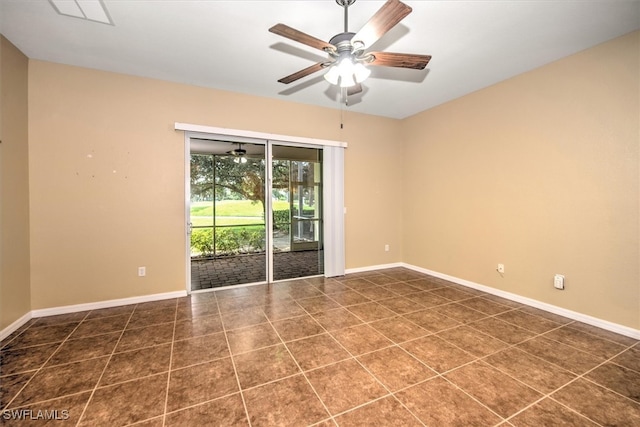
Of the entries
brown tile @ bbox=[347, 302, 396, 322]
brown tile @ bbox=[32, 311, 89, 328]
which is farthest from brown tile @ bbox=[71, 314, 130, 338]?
brown tile @ bbox=[347, 302, 396, 322]

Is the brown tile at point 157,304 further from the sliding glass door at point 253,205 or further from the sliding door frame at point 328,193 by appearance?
the sliding door frame at point 328,193

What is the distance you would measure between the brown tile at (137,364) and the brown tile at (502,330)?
2.92 meters

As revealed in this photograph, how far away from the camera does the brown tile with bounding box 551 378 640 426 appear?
5.22ft

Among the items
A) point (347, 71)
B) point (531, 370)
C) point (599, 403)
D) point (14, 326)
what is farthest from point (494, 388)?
point (14, 326)

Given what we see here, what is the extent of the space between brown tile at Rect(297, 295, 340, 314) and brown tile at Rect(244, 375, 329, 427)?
126cm

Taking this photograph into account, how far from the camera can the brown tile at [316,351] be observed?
7.08 feet

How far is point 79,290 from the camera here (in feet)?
10.3

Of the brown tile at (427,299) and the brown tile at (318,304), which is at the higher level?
the brown tile at (427,299)

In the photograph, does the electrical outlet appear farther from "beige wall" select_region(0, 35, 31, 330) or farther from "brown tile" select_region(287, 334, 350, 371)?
"beige wall" select_region(0, 35, 31, 330)

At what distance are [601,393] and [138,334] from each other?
377 centimetres

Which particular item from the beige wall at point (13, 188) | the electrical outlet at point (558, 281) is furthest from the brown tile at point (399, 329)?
the beige wall at point (13, 188)

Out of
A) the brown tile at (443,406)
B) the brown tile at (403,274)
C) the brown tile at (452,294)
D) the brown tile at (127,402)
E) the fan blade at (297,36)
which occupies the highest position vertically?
the fan blade at (297,36)

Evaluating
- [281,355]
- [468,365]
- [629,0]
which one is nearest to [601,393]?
[468,365]

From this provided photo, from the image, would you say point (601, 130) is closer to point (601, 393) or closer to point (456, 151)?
point (456, 151)
